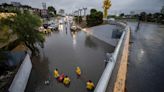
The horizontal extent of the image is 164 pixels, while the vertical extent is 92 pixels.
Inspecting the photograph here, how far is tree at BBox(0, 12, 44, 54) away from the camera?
14961mm

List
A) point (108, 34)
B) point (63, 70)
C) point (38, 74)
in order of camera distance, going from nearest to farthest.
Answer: point (38, 74), point (63, 70), point (108, 34)

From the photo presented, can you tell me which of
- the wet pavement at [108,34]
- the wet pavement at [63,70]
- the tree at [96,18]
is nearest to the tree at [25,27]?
the wet pavement at [63,70]

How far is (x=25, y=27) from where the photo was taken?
51.0ft

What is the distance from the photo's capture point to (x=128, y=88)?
3.38 metres

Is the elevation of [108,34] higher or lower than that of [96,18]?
lower

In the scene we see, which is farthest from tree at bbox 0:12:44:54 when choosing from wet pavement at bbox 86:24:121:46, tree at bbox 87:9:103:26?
tree at bbox 87:9:103:26

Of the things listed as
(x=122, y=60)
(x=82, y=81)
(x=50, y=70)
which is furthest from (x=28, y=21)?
(x=122, y=60)

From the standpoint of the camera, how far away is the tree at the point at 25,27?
49.1 ft

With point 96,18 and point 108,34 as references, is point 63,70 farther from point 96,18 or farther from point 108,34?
point 96,18

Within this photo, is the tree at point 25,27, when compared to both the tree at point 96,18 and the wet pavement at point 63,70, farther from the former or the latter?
the tree at point 96,18

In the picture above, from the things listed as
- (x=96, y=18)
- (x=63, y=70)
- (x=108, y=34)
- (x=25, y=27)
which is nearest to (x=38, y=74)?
(x=63, y=70)

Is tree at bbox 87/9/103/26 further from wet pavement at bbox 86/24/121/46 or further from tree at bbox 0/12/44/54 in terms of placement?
tree at bbox 0/12/44/54

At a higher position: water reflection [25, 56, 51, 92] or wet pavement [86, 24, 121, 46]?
wet pavement [86, 24, 121, 46]

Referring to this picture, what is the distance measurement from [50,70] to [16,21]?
7616 mm
